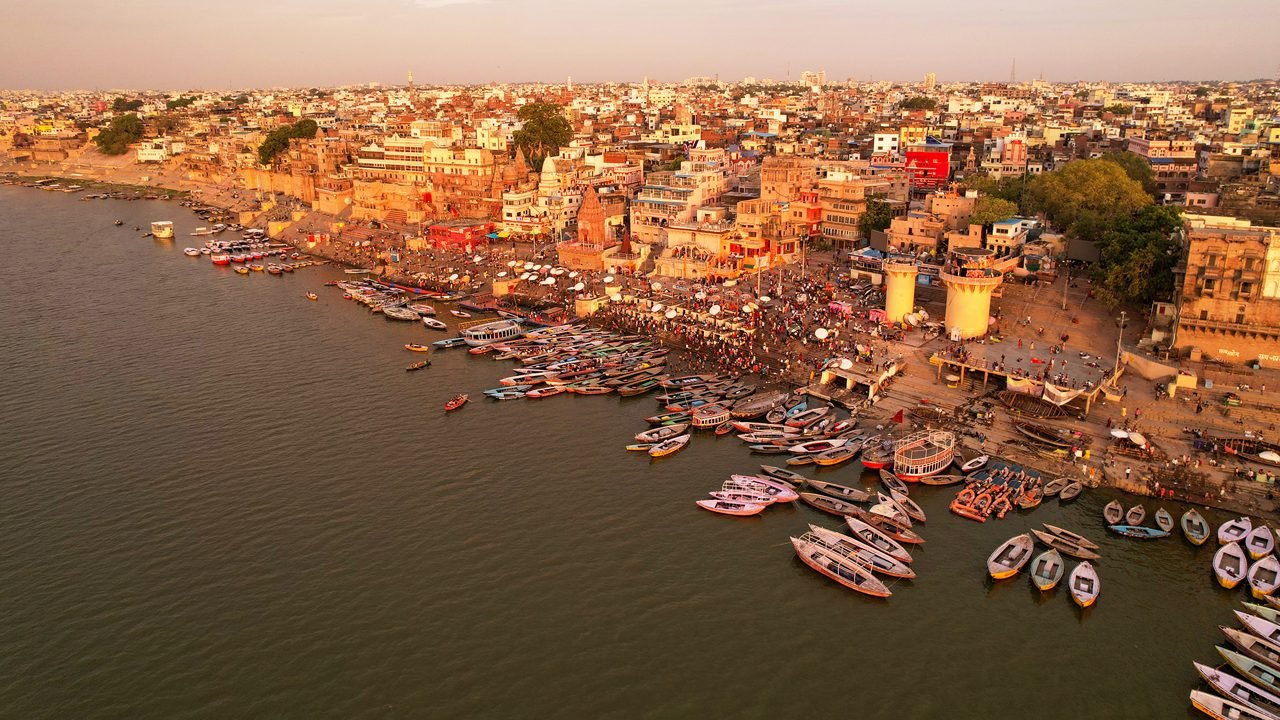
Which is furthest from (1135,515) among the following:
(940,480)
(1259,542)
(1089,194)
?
(1089,194)

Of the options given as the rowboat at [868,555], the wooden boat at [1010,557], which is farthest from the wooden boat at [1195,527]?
the rowboat at [868,555]

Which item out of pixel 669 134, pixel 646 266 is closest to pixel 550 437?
pixel 646 266

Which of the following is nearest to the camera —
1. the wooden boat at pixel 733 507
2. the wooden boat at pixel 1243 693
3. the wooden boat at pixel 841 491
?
the wooden boat at pixel 1243 693

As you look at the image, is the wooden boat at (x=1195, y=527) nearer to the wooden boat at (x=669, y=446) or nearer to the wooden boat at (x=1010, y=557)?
the wooden boat at (x=1010, y=557)

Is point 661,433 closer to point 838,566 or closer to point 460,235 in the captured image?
point 838,566

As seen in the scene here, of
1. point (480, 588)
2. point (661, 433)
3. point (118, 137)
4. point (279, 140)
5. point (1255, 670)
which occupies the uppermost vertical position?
point (118, 137)

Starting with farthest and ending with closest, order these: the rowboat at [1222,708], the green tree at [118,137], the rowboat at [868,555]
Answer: the green tree at [118,137] < the rowboat at [868,555] < the rowboat at [1222,708]
